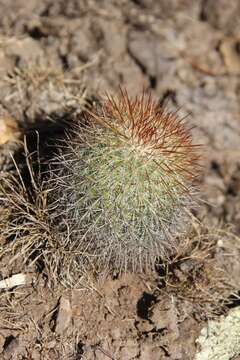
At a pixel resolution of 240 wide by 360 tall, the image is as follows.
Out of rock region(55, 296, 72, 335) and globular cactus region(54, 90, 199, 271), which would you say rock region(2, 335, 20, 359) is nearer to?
rock region(55, 296, 72, 335)

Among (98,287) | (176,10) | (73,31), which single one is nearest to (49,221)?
(98,287)

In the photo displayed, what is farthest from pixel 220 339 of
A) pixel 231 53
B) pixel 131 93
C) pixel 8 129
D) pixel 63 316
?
pixel 231 53

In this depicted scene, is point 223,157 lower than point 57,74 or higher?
lower

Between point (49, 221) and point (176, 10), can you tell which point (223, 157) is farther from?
point (49, 221)

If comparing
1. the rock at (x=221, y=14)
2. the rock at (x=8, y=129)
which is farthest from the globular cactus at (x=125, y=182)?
the rock at (x=221, y=14)

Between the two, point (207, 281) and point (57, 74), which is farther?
point (57, 74)

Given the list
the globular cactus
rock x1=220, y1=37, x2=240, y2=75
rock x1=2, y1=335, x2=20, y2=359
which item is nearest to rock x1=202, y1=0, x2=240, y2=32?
rock x1=220, y1=37, x2=240, y2=75

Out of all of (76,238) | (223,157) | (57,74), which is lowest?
(223,157)
